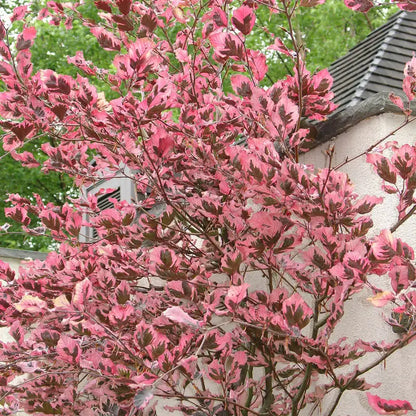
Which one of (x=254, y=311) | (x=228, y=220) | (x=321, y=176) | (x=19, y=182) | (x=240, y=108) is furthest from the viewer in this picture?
(x=19, y=182)

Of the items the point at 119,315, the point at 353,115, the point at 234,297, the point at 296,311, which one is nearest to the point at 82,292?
the point at 119,315

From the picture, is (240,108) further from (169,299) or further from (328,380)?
(328,380)

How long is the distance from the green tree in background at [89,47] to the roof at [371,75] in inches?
307

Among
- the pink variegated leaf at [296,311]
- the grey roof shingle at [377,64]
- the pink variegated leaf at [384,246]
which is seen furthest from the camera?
the grey roof shingle at [377,64]

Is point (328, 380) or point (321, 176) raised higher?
point (321, 176)

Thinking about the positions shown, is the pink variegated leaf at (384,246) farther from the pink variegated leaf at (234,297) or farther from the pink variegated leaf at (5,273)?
the pink variegated leaf at (5,273)

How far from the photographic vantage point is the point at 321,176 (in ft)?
8.29

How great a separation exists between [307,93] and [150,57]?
90 cm

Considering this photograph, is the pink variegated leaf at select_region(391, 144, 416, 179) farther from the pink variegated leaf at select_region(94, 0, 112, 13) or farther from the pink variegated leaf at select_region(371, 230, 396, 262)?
the pink variegated leaf at select_region(94, 0, 112, 13)

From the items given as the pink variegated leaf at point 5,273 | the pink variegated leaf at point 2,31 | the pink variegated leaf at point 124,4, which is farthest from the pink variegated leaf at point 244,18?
the pink variegated leaf at point 5,273

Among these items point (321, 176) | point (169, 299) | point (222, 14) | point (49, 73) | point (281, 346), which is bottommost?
point (169, 299)

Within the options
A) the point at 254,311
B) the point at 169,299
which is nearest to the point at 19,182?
the point at 169,299

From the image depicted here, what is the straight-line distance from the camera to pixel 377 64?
4637 millimetres

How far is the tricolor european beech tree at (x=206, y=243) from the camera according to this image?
243cm
